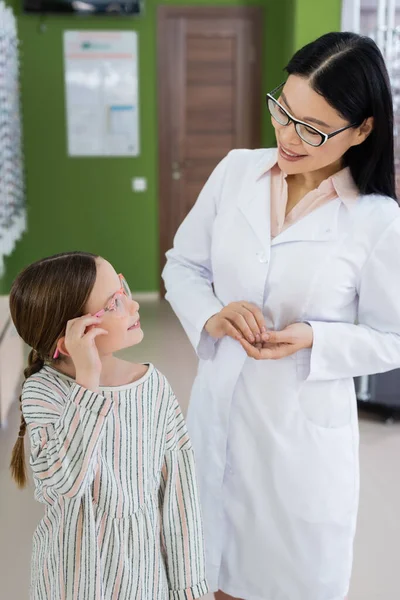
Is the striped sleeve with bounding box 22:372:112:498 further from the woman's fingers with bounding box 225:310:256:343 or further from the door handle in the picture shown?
the door handle

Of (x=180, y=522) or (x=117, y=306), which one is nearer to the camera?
(x=117, y=306)

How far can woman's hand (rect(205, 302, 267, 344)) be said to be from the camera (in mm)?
1359

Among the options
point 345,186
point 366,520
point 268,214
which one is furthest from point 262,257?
point 366,520

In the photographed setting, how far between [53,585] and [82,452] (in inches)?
11.4

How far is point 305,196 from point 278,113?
0.20 metres

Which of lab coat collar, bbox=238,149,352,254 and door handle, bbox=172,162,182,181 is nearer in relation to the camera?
lab coat collar, bbox=238,149,352,254

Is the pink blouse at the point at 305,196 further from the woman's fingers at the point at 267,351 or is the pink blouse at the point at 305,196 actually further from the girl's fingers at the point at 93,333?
the girl's fingers at the point at 93,333

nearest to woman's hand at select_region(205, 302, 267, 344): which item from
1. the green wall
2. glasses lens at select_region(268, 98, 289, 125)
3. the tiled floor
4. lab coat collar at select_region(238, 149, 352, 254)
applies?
lab coat collar at select_region(238, 149, 352, 254)

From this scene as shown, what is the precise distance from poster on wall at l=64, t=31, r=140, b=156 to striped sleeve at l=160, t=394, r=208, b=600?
4.74 metres

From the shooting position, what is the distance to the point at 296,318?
144 cm

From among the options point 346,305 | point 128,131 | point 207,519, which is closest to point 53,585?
point 207,519

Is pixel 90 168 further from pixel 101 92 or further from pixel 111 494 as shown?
pixel 111 494

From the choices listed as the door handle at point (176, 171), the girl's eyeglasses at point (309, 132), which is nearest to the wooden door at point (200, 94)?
the door handle at point (176, 171)

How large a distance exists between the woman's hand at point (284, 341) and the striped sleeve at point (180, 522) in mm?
189
